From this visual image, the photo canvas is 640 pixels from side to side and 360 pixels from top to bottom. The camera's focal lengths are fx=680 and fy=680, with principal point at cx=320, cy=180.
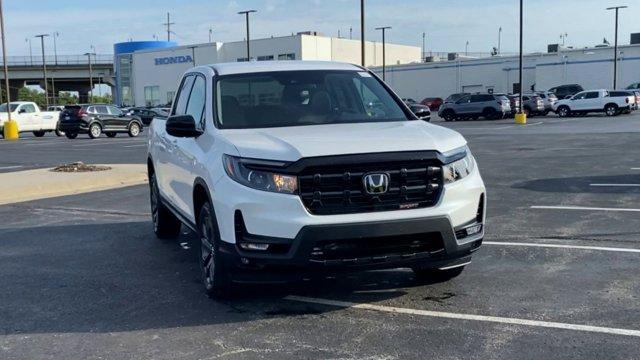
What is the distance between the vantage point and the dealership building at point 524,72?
62.2 metres

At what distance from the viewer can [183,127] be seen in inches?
225

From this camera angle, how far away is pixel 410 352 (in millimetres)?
4352

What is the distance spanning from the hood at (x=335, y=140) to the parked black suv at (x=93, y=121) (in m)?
30.8

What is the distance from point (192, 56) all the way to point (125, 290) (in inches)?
3099

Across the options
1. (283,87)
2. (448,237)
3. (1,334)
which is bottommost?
(1,334)

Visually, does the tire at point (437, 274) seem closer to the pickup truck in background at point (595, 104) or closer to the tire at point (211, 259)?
the tire at point (211, 259)

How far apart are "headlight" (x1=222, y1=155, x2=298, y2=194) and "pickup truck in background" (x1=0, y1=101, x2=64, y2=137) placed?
34332mm

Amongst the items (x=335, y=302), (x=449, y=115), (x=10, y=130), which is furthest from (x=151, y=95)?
(x=335, y=302)

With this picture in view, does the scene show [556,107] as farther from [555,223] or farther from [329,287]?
[329,287]

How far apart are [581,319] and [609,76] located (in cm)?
6335

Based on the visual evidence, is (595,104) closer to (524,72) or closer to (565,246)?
(524,72)

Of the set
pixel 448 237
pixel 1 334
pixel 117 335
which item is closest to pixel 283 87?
pixel 448 237

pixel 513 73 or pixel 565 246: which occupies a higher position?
pixel 513 73

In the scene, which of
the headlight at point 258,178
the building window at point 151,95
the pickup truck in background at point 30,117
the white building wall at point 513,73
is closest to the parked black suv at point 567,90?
the white building wall at point 513,73
